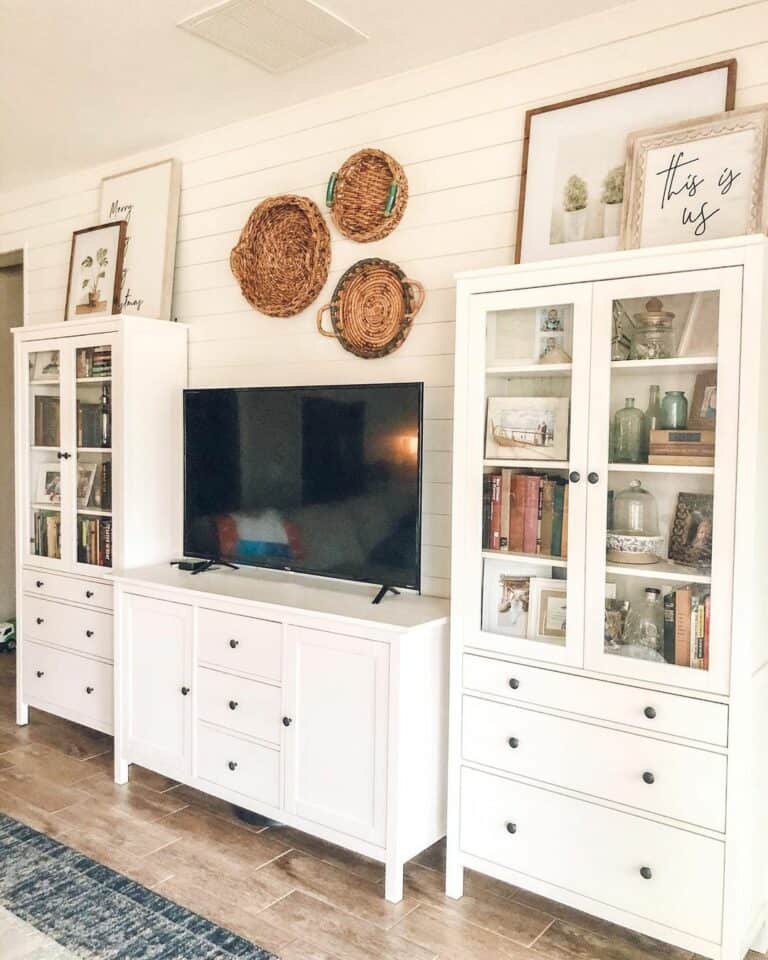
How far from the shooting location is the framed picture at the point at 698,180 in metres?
2.22

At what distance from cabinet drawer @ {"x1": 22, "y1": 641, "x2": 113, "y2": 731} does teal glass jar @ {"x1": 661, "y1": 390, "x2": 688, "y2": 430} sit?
251cm

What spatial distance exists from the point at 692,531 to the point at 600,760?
655 mm

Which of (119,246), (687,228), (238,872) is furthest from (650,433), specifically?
(119,246)

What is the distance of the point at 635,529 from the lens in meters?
2.21

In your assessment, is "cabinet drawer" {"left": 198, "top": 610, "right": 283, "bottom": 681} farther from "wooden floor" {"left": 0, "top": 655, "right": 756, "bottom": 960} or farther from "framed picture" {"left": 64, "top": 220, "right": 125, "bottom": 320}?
"framed picture" {"left": 64, "top": 220, "right": 125, "bottom": 320}

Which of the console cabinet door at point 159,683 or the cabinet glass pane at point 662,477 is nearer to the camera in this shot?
the cabinet glass pane at point 662,477

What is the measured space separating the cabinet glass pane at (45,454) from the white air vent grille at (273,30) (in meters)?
1.62

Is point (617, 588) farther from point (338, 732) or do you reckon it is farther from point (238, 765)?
point (238, 765)

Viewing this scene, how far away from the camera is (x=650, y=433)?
217 centimetres

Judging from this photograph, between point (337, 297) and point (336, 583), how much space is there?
107 cm

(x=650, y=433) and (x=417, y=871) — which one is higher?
(x=650, y=433)

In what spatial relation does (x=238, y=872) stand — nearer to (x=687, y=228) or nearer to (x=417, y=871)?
(x=417, y=871)

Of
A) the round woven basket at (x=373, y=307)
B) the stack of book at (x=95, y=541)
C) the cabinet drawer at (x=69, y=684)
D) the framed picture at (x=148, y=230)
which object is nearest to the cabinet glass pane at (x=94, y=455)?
the stack of book at (x=95, y=541)

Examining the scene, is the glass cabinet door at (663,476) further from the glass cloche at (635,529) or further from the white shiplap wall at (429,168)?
the white shiplap wall at (429,168)
